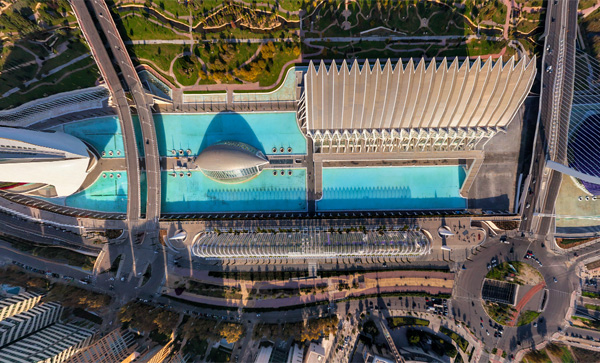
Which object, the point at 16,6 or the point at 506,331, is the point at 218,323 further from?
the point at 16,6

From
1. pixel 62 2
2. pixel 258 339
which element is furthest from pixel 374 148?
pixel 62 2

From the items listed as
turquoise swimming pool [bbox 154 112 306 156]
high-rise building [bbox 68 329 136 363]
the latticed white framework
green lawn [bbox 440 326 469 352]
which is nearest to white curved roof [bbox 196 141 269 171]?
turquoise swimming pool [bbox 154 112 306 156]

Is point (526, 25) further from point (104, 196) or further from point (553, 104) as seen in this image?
point (104, 196)

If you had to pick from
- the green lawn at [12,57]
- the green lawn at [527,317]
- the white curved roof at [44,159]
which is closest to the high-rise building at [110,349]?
the white curved roof at [44,159]

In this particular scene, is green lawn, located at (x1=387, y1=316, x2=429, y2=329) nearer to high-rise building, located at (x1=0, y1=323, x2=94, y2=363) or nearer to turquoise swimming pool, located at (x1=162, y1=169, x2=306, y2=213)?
turquoise swimming pool, located at (x1=162, y1=169, x2=306, y2=213)

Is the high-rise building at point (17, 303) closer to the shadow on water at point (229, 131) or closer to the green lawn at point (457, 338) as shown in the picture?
the shadow on water at point (229, 131)

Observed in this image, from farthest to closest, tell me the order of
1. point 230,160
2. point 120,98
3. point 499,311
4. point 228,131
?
1. point 228,131
2. point 499,311
3. point 120,98
4. point 230,160

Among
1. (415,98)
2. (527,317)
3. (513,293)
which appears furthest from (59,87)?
(527,317)
